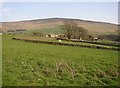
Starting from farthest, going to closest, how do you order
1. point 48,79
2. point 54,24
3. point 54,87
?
point 54,24, point 48,79, point 54,87

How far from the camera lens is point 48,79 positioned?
38.4ft

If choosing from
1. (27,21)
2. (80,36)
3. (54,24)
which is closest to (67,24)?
(80,36)

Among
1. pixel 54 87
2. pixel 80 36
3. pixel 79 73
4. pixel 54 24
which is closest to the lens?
pixel 54 87

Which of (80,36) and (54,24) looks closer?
(80,36)

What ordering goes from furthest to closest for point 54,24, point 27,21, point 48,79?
1. point 27,21
2. point 54,24
3. point 48,79

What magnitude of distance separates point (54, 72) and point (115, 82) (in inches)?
140

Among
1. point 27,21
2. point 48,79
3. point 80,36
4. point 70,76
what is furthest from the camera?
point 27,21

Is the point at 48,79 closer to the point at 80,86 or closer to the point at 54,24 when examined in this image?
the point at 80,86

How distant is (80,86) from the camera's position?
1097 cm

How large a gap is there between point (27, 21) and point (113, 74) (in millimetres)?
178802

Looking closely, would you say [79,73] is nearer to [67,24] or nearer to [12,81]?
[12,81]

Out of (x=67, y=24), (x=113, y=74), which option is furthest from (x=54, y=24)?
(x=113, y=74)

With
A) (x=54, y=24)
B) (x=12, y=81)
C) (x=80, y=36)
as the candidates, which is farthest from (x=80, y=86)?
(x=54, y=24)

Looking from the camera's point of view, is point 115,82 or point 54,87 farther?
point 115,82
